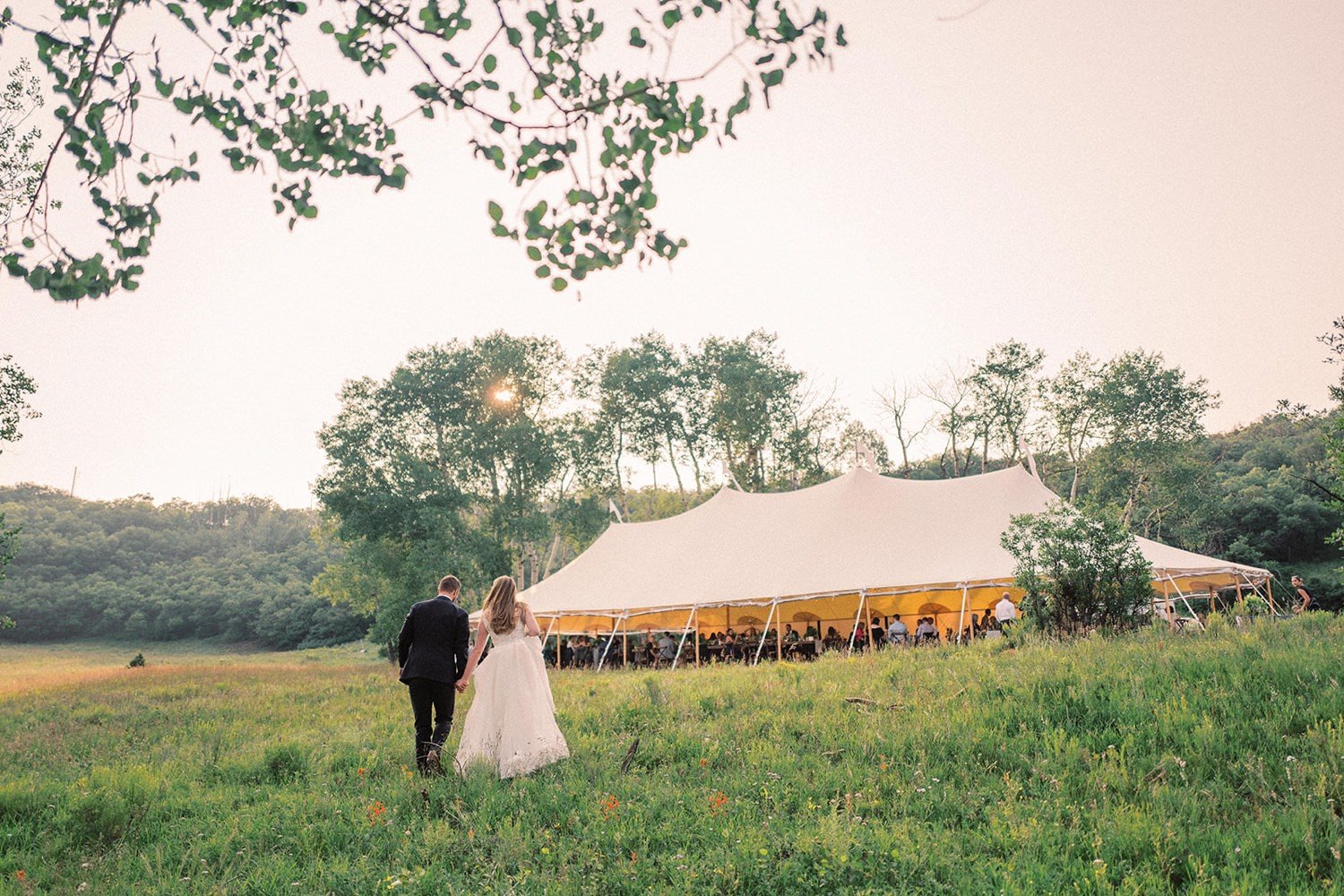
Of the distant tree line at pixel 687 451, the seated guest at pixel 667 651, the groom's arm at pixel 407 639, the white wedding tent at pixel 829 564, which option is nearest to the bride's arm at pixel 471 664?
the groom's arm at pixel 407 639

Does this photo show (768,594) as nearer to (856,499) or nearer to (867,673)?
(856,499)

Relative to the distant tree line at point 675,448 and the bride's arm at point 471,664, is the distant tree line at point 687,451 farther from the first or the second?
the bride's arm at point 471,664

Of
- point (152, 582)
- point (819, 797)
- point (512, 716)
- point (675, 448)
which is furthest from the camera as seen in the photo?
point (152, 582)

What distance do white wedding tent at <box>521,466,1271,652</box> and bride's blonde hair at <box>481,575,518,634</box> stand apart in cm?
985

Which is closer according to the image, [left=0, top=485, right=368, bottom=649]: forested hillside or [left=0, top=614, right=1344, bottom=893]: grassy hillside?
[left=0, top=614, right=1344, bottom=893]: grassy hillside

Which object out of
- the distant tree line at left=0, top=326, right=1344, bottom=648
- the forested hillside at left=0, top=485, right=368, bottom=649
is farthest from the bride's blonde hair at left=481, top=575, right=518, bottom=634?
the forested hillside at left=0, top=485, right=368, bottom=649

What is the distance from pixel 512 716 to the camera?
5.87 metres

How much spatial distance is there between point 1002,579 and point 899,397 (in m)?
22.7

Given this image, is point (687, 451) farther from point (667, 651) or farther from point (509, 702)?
point (509, 702)

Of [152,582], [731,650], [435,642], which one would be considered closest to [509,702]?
[435,642]

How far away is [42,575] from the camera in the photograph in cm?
5434

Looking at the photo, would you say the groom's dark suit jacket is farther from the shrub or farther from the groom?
the shrub

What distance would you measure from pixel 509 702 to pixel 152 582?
60.7 meters

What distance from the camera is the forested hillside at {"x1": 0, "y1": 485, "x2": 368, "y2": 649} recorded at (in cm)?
5100
